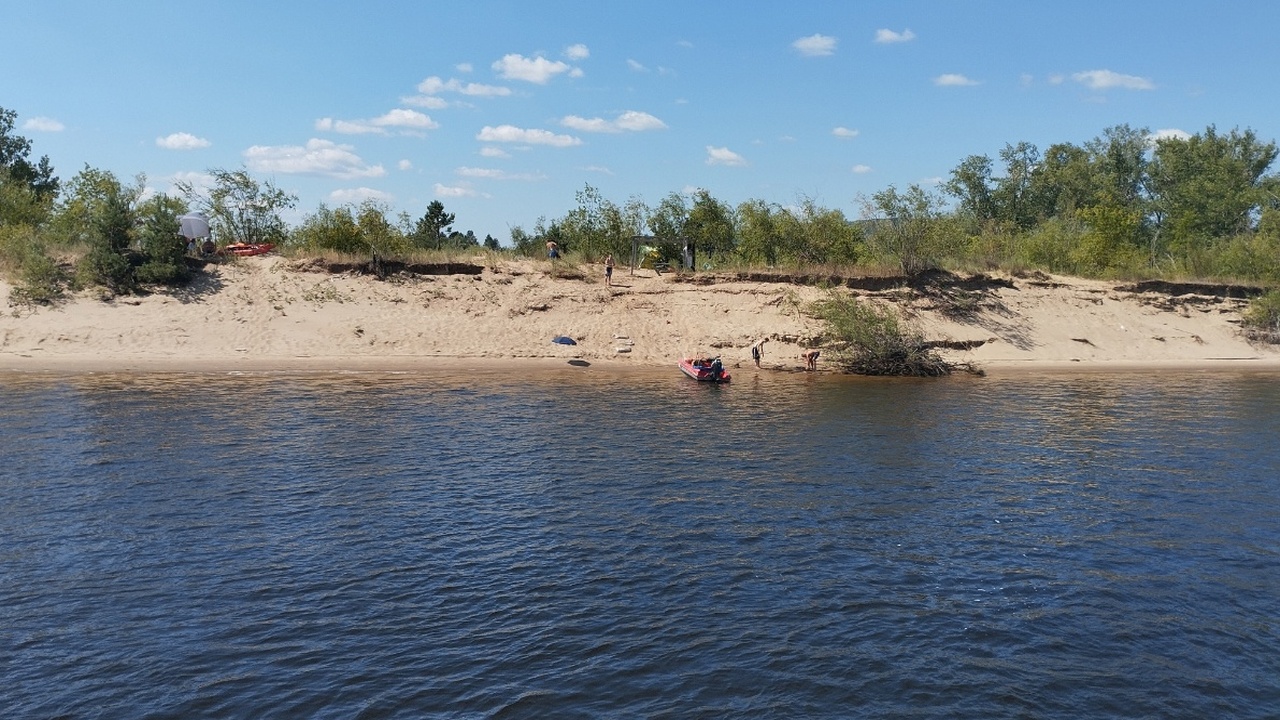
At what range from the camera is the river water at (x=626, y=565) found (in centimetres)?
1045

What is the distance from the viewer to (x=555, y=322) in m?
41.0

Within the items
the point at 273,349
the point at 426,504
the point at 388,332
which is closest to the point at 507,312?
the point at 388,332

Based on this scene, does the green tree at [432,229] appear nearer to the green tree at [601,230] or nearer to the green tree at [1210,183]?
the green tree at [601,230]

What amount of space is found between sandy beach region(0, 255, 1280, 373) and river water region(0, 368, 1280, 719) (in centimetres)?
1048

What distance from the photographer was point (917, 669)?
11016 mm

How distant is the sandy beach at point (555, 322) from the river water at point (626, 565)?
10483 mm

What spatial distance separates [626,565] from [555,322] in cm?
2740

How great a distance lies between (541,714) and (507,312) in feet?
107

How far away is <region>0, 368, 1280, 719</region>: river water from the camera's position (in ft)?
34.3

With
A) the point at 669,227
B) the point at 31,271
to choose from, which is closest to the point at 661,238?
the point at 669,227

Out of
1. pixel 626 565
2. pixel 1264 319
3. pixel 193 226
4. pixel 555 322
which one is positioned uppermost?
pixel 193 226

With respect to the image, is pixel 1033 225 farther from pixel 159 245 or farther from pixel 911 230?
pixel 159 245

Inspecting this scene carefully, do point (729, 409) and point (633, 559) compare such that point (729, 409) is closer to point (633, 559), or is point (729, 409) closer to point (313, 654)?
point (633, 559)

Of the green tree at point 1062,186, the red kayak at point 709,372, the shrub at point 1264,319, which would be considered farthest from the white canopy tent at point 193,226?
the green tree at point 1062,186
